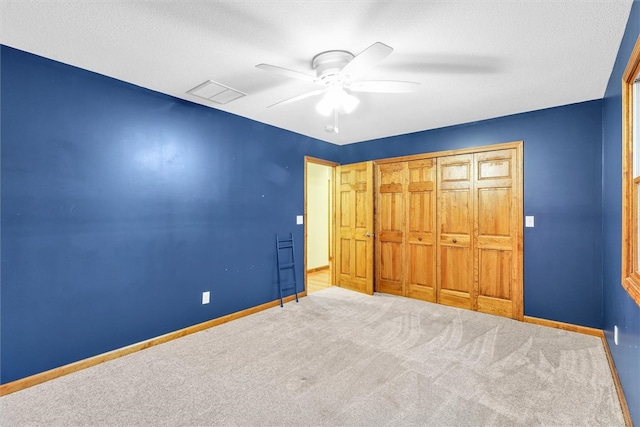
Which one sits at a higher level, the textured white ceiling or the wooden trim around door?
the textured white ceiling

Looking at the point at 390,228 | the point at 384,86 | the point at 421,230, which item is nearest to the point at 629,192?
the point at 384,86

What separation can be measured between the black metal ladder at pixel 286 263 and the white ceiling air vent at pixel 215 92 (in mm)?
1924

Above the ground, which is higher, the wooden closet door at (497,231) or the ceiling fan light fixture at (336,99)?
the ceiling fan light fixture at (336,99)

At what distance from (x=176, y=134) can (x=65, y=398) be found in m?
2.38

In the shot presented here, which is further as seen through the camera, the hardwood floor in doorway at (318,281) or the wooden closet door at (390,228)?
the hardwood floor in doorway at (318,281)

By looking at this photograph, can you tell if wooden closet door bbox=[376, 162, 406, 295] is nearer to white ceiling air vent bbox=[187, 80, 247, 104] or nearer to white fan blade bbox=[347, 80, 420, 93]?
white fan blade bbox=[347, 80, 420, 93]

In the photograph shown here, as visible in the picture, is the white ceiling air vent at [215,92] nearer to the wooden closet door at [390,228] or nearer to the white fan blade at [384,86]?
the white fan blade at [384,86]

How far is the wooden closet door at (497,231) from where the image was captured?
3676 millimetres

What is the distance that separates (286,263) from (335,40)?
3055 millimetres

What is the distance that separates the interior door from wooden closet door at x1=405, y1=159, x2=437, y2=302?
22.6 inches

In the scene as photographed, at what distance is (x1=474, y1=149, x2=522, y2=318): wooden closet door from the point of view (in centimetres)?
368

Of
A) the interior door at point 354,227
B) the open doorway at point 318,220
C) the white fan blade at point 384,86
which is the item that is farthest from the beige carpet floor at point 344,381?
the open doorway at point 318,220

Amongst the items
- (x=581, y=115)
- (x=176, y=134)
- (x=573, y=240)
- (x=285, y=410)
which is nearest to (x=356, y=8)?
(x=176, y=134)

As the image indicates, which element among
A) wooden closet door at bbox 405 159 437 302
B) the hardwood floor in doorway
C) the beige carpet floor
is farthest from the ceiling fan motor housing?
the hardwood floor in doorway
